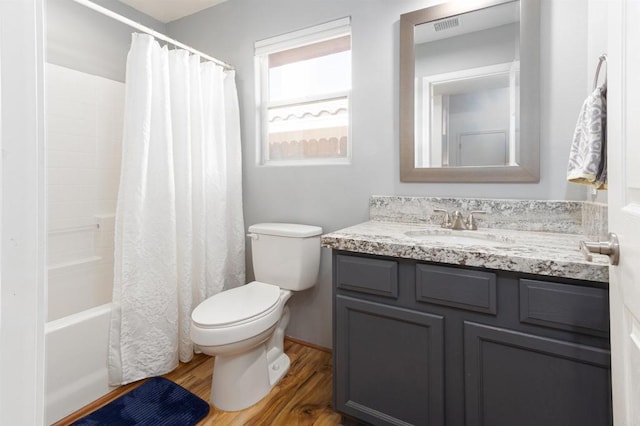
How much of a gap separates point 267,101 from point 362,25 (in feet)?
2.58

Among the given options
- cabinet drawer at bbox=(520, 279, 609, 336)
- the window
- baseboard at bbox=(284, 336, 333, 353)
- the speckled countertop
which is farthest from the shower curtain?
cabinet drawer at bbox=(520, 279, 609, 336)

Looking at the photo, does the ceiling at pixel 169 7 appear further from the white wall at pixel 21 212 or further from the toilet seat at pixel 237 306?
the white wall at pixel 21 212

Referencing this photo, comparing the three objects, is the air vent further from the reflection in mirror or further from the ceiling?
the ceiling

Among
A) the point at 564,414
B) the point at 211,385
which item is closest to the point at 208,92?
the point at 211,385

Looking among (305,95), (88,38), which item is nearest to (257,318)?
(305,95)

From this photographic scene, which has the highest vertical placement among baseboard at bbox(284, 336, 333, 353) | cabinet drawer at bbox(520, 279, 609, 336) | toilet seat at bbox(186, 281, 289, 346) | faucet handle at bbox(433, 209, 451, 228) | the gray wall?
the gray wall

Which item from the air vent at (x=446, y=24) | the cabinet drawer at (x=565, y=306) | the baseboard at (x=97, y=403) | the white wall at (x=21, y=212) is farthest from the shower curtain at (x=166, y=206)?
the cabinet drawer at (x=565, y=306)

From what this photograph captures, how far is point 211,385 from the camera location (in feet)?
5.59

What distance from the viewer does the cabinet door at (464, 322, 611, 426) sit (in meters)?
0.93

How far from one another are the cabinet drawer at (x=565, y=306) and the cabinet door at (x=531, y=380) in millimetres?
58

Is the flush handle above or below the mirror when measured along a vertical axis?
below

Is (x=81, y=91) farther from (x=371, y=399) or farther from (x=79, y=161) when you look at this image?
(x=371, y=399)

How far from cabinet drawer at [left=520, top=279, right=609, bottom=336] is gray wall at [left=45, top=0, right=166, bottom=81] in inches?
108

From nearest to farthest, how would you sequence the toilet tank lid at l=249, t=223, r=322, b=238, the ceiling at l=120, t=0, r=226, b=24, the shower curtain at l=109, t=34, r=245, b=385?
the shower curtain at l=109, t=34, r=245, b=385 → the toilet tank lid at l=249, t=223, r=322, b=238 → the ceiling at l=120, t=0, r=226, b=24
